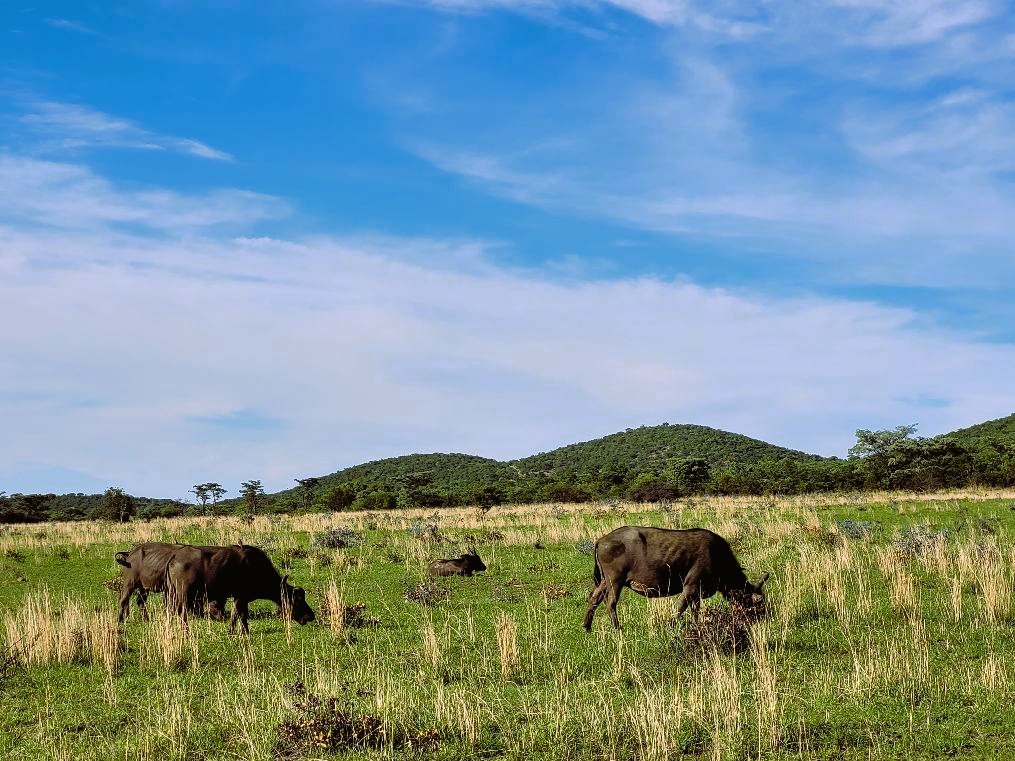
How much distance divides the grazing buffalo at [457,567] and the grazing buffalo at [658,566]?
7.74m

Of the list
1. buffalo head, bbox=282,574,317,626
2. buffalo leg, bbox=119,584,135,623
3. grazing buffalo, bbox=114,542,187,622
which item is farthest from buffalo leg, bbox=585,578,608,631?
buffalo leg, bbox=119,584,135,623

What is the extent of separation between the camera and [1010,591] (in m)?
14.6

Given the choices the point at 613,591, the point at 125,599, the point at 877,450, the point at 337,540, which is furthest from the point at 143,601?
the point at 877,450

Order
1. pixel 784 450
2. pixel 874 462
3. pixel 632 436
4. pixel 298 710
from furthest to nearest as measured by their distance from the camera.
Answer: pixel 632 436 → pixel 784 450 → pixel 874 462 → pixel 298 710

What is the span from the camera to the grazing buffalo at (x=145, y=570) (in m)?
15.2

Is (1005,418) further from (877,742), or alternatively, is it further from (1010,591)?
(877,742)

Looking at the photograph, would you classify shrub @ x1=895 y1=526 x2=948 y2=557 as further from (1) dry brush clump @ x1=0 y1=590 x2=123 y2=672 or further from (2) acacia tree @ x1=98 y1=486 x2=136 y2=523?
(2) acacia tree @ x1=98 y1=486 x2=136 y2=523

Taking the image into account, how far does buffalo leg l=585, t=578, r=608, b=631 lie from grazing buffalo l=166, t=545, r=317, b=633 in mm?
5119

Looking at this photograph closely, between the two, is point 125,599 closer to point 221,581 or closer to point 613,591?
point 221,581

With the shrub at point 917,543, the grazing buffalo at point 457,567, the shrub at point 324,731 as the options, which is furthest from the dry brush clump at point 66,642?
the shrub at point 917,543

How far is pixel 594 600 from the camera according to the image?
13.8m

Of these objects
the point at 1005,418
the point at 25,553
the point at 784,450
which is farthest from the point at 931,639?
the point at 784,450

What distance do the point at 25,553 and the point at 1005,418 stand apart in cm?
11132

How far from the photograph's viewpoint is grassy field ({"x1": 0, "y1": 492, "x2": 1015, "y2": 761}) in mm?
8242
